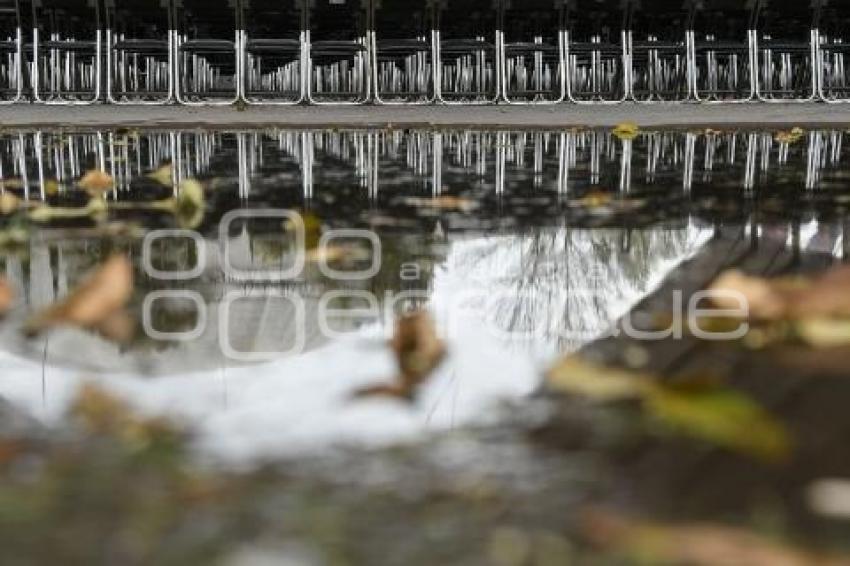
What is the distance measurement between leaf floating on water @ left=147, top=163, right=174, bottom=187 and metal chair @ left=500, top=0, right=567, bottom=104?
3.87 metres

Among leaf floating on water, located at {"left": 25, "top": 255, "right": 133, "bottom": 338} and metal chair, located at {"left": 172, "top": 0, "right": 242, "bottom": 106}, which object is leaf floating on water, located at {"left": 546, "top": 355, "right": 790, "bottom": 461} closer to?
leaf floating on water, located at {"left": 25, "top": 255, "right": 133, "bottom": 338}

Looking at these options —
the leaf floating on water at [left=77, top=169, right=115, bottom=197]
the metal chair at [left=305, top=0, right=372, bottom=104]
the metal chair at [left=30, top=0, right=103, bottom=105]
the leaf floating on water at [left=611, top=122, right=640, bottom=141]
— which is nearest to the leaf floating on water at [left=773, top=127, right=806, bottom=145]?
the leaf floating on water at [left=611, top=122, right=640, bottom=141]

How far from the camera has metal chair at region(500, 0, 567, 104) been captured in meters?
6.43

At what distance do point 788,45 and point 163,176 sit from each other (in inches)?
205

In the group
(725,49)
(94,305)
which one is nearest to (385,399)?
(94,305)

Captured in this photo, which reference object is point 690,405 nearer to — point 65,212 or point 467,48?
point 65,212

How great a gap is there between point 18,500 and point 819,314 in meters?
0.67

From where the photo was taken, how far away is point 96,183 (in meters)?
2.25

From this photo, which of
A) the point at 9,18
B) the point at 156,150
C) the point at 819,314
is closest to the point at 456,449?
the point at 819,314

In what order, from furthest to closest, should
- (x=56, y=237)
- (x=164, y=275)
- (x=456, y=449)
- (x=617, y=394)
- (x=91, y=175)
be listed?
(x=91, y=175), (x=56, y=237), (x=164, y=275), (x=617, y=394), (x=456, y=449)


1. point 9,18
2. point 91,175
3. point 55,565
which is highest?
point 9,18

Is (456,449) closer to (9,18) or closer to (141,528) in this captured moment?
(141,528)

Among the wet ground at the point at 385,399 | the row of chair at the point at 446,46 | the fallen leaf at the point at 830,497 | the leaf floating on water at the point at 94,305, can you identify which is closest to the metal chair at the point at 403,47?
the row of chair at the point at 446,46

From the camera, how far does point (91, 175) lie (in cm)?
231
